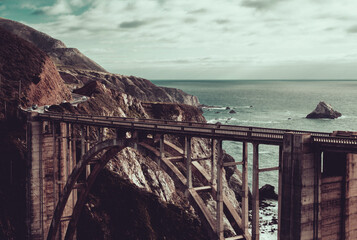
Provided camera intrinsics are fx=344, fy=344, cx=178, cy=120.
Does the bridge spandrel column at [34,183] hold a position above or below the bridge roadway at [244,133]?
below

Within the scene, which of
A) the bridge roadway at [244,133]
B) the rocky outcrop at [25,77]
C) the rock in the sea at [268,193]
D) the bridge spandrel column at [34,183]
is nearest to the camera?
the bridge roadway at [244,133]

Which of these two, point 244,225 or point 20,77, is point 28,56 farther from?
point 244,225

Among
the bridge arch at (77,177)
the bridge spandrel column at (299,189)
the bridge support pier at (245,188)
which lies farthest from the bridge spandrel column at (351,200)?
the bridge arch at (77,177)

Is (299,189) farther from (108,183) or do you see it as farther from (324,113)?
(324,113)

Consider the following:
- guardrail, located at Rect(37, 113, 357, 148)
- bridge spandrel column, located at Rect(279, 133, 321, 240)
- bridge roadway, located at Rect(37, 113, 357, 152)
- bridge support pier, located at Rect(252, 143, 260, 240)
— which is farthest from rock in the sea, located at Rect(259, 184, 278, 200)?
bridge spandrel column, located at Rect(279, 133, 321, 240)

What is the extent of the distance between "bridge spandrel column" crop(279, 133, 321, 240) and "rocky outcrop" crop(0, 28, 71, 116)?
147ft

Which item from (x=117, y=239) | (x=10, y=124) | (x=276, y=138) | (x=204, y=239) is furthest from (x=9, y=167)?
(x=276, y=138)

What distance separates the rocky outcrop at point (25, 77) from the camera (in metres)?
55.1

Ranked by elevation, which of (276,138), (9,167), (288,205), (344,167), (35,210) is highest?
(276,138)

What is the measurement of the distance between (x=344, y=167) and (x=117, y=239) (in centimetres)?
3304

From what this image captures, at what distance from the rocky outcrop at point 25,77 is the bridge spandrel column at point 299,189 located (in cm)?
4467

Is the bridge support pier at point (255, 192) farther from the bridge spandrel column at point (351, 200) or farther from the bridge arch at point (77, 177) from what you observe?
the bridge arch at point (77, 177)

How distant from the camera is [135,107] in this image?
78.4m

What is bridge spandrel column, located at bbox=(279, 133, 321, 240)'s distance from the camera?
680 inches
